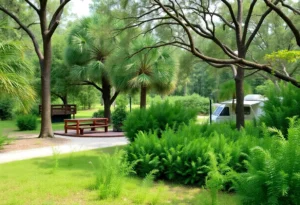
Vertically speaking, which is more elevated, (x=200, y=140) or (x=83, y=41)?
(x=83, y=41)

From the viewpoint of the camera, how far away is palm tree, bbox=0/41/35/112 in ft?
33.2

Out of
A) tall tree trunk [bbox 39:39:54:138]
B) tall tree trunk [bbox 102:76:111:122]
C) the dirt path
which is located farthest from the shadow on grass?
tall tree trunk [bbox 102:76:111:122]

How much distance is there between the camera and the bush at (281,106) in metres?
8.42

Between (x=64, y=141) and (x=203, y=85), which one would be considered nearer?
(x=64, y=141)

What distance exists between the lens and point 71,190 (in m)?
6.25

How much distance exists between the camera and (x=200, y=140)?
7.44 m

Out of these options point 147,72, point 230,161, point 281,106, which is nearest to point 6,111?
point 147,72

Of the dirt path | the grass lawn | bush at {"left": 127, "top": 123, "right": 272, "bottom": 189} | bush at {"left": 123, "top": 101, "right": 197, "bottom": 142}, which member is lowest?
the grass lawn

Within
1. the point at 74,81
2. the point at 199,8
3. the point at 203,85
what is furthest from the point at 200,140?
the point at 203,85

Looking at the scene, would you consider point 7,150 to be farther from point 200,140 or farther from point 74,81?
point 74,81

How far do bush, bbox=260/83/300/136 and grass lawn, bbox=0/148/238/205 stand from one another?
9.97 ft

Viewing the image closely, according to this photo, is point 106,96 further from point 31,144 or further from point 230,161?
point 230,161

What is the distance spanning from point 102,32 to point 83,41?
12.7 meters

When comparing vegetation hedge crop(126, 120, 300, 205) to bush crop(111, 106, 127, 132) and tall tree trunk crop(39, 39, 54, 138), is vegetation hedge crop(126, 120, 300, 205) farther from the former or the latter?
bush crop(111, 106, 127, 132)
